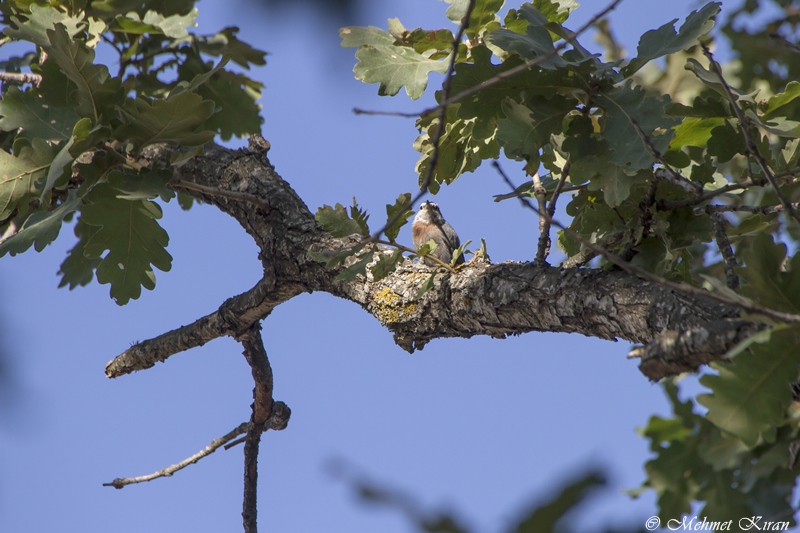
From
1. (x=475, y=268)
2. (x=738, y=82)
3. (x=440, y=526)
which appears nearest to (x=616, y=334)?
(x=475, y=268)

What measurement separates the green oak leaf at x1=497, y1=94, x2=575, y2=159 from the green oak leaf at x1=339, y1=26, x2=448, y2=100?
1.22 ft

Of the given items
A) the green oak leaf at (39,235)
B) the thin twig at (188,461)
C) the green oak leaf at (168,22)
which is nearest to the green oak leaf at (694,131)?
the green oak leaf at (39,235)

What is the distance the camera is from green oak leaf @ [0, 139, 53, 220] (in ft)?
8.38

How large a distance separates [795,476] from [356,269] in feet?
4.70

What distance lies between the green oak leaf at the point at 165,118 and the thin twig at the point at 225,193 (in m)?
0.17

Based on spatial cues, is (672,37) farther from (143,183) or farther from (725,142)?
(143,183)

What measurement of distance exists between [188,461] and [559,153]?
89.3 inches

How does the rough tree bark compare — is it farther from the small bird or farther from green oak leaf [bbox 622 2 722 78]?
the small bird

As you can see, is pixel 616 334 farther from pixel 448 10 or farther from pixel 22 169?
pixel 22 169

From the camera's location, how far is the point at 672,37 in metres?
2.05

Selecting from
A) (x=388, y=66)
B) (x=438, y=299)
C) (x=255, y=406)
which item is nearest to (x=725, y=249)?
(x=438, y=299)

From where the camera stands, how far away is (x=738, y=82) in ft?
16.0

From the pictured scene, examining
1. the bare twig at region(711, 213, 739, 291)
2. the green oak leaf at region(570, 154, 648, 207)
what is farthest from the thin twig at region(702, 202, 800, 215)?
the green oak leaf at region(570, 154, 648, 207)

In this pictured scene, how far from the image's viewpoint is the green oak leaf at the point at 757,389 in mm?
1511
